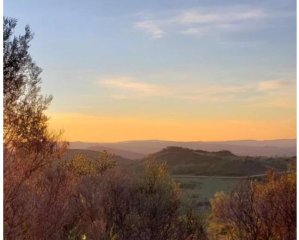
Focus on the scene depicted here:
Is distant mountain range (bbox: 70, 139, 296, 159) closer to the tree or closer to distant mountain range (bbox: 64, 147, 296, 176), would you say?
the tree

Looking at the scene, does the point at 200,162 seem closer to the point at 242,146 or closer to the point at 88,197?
the point at 88,197

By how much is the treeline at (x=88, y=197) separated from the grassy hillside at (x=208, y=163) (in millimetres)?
448

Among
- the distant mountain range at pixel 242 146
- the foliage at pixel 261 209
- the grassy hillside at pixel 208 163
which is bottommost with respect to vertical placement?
the foliage at pixel 261 209

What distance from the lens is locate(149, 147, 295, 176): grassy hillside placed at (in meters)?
7.60

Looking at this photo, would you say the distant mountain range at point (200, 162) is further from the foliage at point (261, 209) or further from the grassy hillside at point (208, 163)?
the foliage at point (261, 209)

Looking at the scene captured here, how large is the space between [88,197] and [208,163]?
287 cm

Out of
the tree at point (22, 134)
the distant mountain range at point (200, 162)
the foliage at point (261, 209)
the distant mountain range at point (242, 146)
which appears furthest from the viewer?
the distant mountain range at point (200, 162)

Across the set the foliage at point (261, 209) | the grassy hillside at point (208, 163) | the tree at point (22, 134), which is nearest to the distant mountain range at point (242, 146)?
the tree at point (22, 134)

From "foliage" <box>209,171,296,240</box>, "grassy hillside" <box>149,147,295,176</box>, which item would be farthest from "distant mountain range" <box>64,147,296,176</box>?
"foliage" <box>209,171,296,240</box>

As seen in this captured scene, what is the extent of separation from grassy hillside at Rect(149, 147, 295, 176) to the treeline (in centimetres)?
45

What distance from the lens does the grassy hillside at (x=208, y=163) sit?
760 cm

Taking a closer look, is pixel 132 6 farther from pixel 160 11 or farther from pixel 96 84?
pixel 96 84

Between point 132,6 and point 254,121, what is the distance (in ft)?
3.47

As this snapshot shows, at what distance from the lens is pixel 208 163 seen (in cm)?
938
